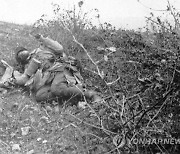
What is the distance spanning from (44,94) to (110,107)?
2066mm

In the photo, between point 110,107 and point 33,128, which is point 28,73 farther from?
point 110,107

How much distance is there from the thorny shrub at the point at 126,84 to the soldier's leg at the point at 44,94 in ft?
2.24

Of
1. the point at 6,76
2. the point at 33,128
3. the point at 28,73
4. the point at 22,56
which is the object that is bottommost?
the point at 33,128

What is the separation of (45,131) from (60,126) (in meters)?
0.23

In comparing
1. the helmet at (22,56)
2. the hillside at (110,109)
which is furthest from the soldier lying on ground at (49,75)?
the hillside at (110,109)

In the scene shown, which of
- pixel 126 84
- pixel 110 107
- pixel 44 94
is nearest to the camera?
pixel 110 107

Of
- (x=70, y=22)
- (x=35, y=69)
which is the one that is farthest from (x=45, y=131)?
(x=70, y=22)

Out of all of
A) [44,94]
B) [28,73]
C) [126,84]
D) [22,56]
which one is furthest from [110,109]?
[22,56]

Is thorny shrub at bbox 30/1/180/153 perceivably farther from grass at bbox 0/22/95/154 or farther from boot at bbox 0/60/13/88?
boot at bbox 0/60/13/88

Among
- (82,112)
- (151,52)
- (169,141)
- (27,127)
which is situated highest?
(151,52)

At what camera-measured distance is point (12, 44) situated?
7.55 meters

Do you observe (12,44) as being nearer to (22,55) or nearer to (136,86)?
(22,55)

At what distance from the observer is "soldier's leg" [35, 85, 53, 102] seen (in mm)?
5238

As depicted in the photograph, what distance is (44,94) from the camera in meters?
5.25
